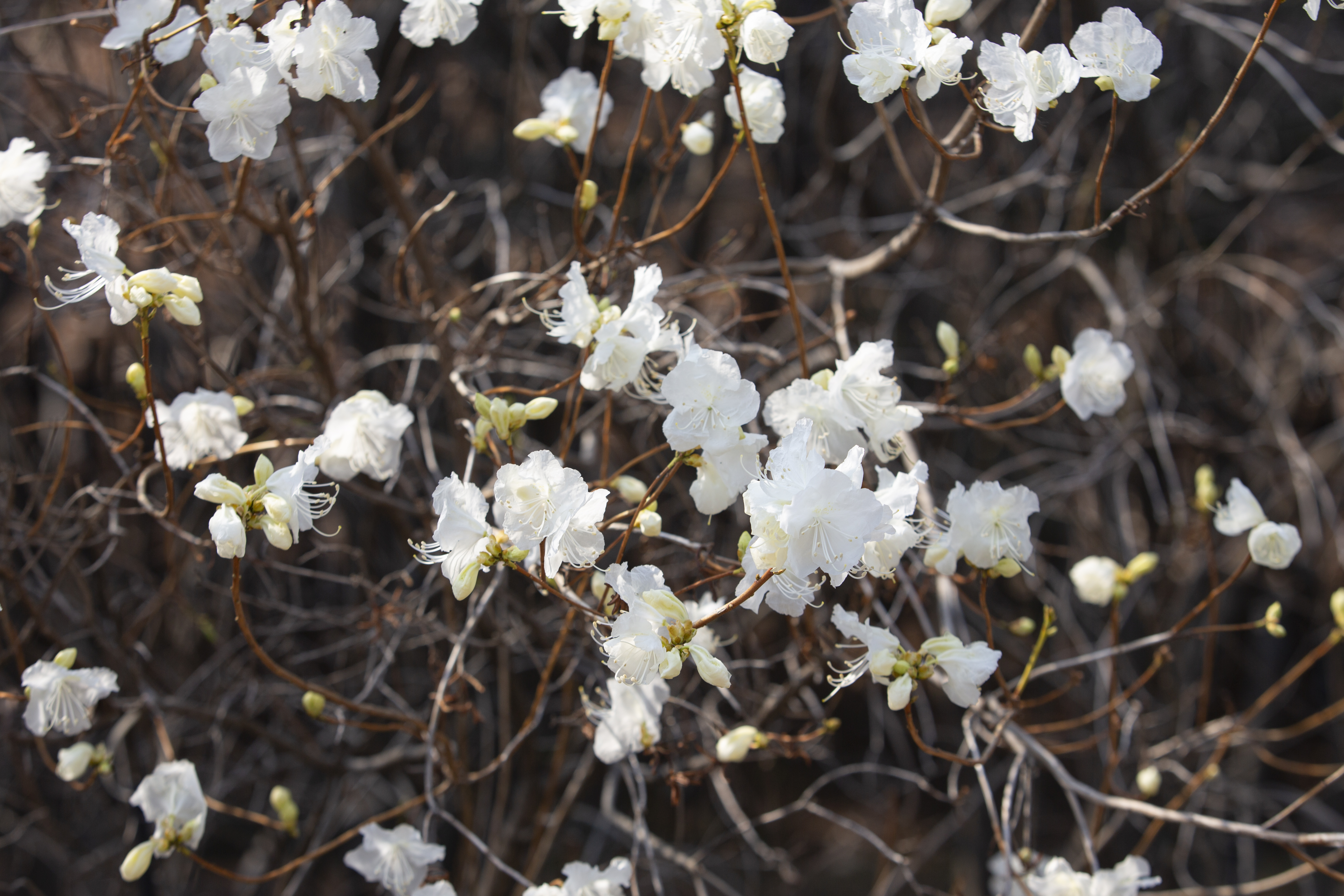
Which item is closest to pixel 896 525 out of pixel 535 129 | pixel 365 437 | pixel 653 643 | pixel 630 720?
pixel 653 643

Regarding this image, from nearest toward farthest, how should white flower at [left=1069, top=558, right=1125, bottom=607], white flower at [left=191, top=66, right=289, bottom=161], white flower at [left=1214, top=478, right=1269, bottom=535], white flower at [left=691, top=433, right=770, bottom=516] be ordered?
white flower at [left=691, top=433, right=770, bottom=516] < white flower at [left=191, top=66, right=289, bottom=161] < white flower at [left=1214, top=478, right=1269, bottom=535] < white flower at [left=1069, top=558, right=1125, bottom=607]

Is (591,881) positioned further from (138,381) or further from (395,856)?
(138,381)

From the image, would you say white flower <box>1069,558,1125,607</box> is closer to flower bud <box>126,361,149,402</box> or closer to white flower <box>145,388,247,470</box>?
white flower <box>145,388,247,470</box>

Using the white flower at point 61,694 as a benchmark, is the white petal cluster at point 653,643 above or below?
above

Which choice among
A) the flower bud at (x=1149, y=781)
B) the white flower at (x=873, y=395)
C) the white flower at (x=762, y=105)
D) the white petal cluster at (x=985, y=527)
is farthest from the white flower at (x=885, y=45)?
the flower bud at (x=1149, y=781)

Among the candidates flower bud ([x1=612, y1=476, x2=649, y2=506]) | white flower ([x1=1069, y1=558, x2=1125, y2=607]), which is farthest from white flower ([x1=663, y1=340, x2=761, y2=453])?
white flower ([x1=1069, y1=558, x2=1125, y2=607])

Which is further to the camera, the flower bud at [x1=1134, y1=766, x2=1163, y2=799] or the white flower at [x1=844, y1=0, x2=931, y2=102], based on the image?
the flower bud at [x1=1134, y1=766, x2=1163, y2=799]

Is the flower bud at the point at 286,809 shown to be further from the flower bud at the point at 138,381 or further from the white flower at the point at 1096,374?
the white flower at the point at 1096,374
